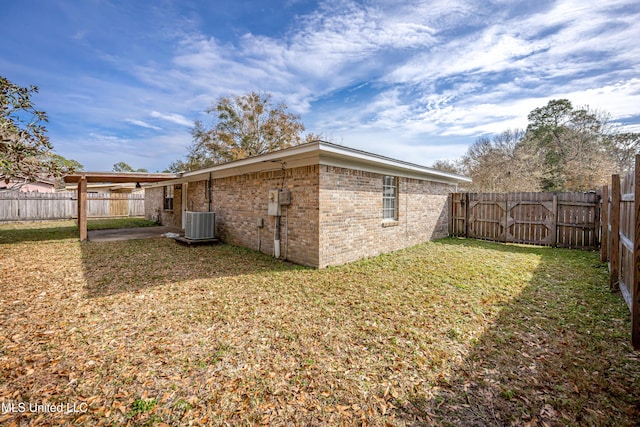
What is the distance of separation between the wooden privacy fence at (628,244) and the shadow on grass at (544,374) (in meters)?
0.36

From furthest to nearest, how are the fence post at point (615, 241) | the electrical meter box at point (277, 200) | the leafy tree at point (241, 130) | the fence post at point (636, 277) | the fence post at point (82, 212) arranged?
the leafy tree at point (241, 130) → the fence post at point (82, 212) → the electrical meter box at point (277, 200) → the fence post at point (615, 241) → the fence post at point (636, 277)

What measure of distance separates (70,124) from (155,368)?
57.2ft

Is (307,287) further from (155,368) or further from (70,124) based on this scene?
(70,124)

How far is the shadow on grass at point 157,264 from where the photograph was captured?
5.22 metres

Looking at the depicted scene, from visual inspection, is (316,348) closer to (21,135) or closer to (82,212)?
(21,135)

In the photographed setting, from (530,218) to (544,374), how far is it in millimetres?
8905

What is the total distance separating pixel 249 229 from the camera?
830cm

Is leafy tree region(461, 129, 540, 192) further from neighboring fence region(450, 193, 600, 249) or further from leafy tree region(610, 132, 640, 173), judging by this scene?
neighboring fence region(450, 193, 600, 249)

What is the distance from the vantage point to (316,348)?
2.97 m

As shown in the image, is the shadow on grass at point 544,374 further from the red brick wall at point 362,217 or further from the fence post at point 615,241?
the red brick wall at point 362,217

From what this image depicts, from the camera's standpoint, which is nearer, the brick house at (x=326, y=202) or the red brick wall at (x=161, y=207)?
the brick house at (x=326, y=202)

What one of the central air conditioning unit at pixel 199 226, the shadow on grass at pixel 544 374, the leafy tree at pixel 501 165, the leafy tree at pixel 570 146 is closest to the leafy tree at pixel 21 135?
the central air conditioning unit at pixel 199 226

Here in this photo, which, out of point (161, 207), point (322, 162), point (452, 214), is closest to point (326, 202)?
point (322, 162)

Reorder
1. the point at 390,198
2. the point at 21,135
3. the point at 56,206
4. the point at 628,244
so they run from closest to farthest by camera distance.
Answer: the point at 628,244 → the point at 21,135 → the point at 390,198 → the point at 56,206
